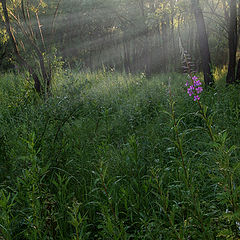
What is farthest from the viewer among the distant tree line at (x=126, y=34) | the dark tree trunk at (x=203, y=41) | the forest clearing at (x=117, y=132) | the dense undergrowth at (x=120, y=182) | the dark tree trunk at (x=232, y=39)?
the distant tree line at (x=126, y=34)

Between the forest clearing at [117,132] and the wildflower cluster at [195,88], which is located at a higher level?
the wildflower cluster at [195,88]

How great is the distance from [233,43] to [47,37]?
20.8 metres

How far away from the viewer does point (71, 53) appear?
2630 centimetres

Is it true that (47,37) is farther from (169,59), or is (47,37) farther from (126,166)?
(126,166)

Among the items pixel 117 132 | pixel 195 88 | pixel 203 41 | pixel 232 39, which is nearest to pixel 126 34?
pixel 232 39

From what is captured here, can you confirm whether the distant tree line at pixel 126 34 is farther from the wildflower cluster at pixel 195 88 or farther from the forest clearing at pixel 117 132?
the wildflower cluster at pixel 195 88

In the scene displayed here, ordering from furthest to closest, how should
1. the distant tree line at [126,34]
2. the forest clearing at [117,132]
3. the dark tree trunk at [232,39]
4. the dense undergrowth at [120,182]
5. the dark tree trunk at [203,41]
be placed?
the distant tree line at [126,34]
the dark tree trunk at [232,39]
the dark tree trunk at [203,41]
the forest clearing at [117,132]
the dense undergrowth at [120,182]

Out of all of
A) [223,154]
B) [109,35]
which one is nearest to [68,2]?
[109,35]

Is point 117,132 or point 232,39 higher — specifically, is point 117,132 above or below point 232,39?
below

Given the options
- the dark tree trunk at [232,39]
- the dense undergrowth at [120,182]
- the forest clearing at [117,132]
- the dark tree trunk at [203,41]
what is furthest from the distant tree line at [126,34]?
the dense undergrowth at [120,182]

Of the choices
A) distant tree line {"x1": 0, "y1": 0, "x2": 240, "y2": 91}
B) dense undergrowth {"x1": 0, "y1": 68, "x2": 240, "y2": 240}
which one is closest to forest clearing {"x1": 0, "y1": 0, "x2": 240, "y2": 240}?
dense undergrowth {"x1": 0, "y1": 68, "x2": 240, "y2": 240}

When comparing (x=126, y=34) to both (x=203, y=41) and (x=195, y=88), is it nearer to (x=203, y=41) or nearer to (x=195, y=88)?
(x=203, y=41)

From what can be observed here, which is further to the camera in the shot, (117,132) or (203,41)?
(203,41)

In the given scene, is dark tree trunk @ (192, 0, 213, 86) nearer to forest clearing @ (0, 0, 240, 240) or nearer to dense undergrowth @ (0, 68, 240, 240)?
forest clearing @ (0, 0, 240, 240)
